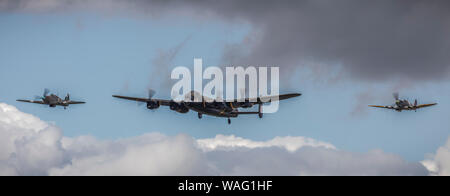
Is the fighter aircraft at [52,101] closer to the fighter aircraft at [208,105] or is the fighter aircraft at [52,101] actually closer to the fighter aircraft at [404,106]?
the fighter aircraft at [208,105]

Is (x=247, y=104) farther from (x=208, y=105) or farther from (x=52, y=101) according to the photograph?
(x=52, y=101)

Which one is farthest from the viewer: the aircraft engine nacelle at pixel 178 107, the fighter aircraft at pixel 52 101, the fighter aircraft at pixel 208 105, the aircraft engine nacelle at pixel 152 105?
the fighter aircraft at pixel 52 101

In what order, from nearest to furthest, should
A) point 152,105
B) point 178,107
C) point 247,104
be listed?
point 247,104 → point 152,105 → point 178,107

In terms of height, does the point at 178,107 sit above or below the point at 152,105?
below

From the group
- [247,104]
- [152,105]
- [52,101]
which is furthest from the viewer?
[52,101]

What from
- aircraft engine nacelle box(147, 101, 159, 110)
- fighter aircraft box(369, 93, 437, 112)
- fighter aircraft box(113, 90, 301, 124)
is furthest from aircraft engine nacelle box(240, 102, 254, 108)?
fighter aircraft box(369, 93, 437, 112)

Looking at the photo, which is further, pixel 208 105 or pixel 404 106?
pixel 404 106

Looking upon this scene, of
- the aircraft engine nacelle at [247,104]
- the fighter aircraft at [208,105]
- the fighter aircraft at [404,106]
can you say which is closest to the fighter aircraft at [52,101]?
the fighter aircraft at [208,105]

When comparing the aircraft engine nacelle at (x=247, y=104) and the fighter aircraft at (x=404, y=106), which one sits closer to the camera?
the aircraft engine nacelle at (x=247, y=104)

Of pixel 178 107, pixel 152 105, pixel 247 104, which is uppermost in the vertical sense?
pixel 247 104

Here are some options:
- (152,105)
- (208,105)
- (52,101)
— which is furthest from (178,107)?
(52,101)

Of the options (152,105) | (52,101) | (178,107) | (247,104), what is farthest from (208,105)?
(52,101)
